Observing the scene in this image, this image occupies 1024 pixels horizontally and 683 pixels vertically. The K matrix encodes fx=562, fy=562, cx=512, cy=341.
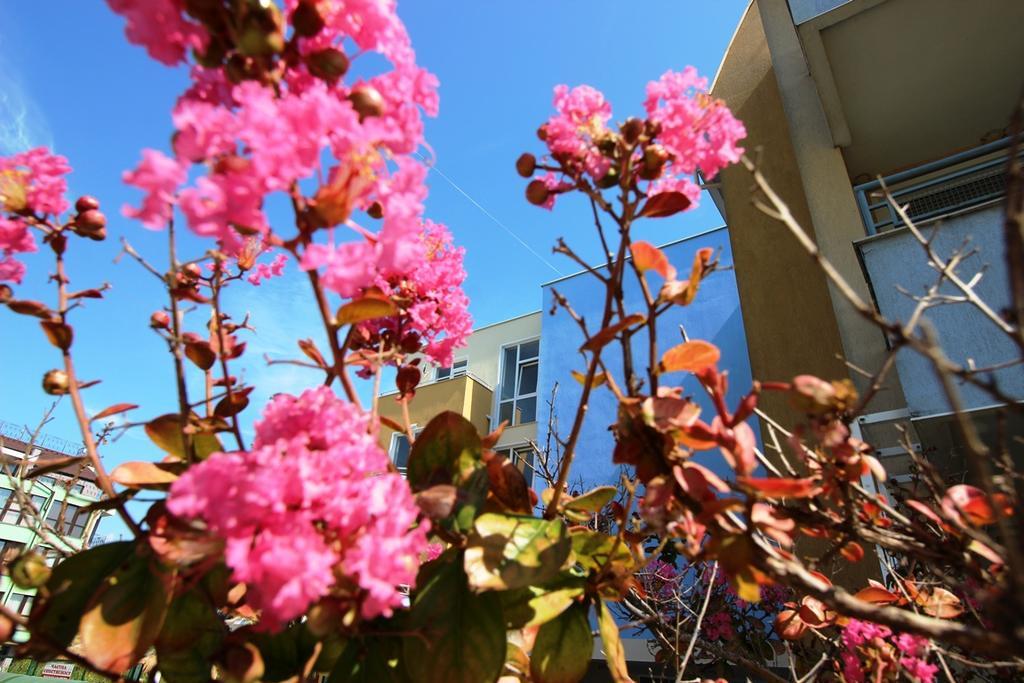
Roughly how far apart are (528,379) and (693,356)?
9.85 meters

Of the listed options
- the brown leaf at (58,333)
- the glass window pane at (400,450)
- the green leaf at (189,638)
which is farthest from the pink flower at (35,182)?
the glass window pane at (400,450)

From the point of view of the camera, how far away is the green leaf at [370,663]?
733mm

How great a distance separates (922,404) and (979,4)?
254 centimetres

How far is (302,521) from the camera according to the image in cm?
56

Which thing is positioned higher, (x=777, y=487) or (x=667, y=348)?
(x=667, y=348)

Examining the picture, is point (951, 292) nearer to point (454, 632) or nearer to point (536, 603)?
point (536, 603)

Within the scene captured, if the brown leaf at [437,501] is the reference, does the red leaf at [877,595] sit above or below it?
below

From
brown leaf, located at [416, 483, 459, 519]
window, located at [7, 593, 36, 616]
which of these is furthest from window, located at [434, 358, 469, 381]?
brown leaf, located at [416, 483, 459, 519]

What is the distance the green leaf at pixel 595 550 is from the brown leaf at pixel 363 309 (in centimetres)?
48

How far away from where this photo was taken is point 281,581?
21.1 inches

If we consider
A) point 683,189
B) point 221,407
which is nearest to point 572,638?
point 221,407

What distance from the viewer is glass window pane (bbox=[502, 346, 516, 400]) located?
35.3 ft

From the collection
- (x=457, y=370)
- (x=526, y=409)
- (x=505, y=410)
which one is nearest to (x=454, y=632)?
(x=526, y=409)

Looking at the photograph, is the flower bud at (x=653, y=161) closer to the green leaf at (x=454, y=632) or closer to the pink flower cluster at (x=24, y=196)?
the green leaf at (x=454, y=632)
